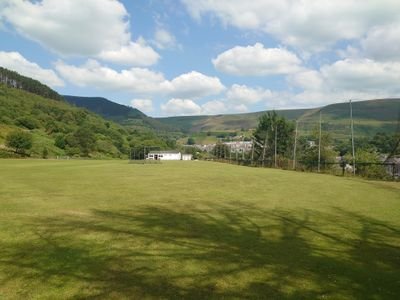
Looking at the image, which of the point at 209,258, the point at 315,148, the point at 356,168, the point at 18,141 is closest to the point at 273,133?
the point at 315,148

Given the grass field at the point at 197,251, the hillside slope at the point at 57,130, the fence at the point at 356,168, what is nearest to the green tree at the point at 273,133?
the fence at the point at 356,168

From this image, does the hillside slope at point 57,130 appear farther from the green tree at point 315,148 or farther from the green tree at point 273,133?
the green tree at point 315,148

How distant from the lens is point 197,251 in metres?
7.04

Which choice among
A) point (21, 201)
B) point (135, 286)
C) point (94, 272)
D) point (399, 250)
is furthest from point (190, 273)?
point (21, 201)

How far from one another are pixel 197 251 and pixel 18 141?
11035 cm

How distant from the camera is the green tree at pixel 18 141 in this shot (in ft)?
343

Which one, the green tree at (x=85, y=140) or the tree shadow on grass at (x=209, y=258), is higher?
the green tree at (x=85, y=140)

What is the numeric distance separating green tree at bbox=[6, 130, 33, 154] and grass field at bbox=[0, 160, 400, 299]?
102 meters

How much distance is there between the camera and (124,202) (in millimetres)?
13688

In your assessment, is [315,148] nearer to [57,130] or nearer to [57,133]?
[57,133]

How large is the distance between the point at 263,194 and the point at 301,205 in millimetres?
3421

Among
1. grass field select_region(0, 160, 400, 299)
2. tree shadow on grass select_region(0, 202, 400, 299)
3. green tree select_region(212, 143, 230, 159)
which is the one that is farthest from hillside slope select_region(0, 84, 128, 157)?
tree shadow on grass select_region(0, 202, 400, 299)

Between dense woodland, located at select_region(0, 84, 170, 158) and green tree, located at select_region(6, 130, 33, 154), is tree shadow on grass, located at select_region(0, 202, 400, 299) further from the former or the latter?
green tree, located at select_region(6, 130, 33, 154)

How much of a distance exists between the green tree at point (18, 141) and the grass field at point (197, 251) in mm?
102111
